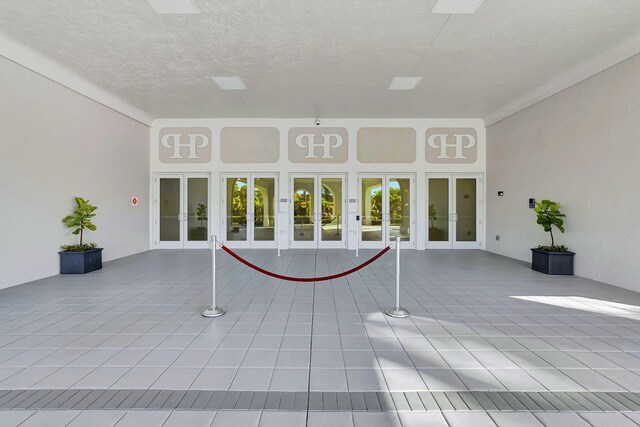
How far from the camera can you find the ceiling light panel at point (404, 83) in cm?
666

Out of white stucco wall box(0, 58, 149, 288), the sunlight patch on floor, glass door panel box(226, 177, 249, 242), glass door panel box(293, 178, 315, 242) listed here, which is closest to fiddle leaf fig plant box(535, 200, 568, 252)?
the sunlight patch on floor

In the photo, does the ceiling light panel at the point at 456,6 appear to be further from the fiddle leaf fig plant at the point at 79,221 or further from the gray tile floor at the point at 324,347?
the fiddle leaf fig plant at the point at 79,221

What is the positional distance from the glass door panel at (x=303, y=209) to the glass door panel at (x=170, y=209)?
359 centimetres

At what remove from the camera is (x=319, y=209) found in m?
9.78

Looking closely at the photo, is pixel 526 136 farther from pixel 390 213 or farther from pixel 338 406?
pixel 338 406

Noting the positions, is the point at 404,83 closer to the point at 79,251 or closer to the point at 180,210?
the point at 180,210

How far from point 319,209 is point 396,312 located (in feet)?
19.8

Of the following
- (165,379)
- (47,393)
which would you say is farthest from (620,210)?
(47,393)

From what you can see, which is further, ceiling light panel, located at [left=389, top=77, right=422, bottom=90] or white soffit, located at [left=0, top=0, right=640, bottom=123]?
ceiling light panel, located at [left=389, top=77, right=422, bottom=90]

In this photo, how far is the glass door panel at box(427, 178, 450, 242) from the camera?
32.2 ft

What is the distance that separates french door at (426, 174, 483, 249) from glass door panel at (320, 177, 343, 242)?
2805mm

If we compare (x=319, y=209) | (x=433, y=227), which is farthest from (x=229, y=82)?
(x=433, y=227)

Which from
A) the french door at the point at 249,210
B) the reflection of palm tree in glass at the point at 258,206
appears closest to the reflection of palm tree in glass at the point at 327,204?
the french door at the point at 249,210

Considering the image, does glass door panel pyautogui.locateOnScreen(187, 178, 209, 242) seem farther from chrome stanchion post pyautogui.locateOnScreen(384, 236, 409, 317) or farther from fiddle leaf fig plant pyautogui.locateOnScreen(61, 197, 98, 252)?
chrome stanchion post pyautogui.locateOnScreen(384, 236, 409, 317)
